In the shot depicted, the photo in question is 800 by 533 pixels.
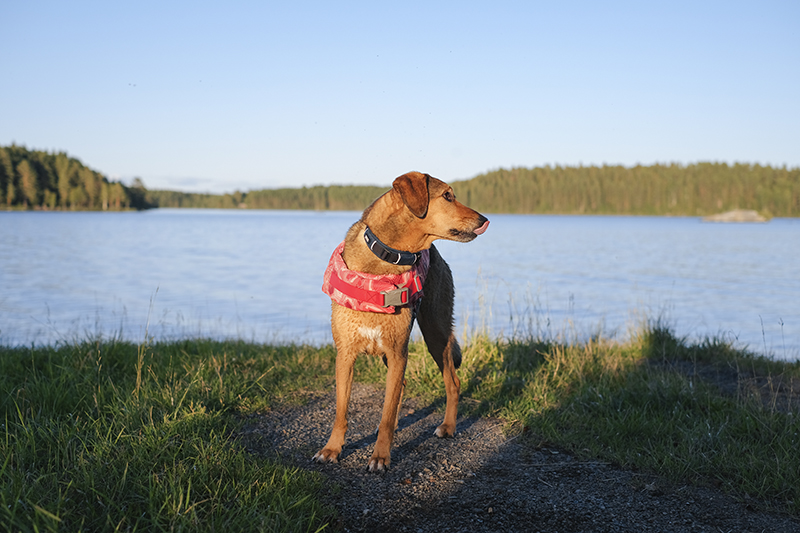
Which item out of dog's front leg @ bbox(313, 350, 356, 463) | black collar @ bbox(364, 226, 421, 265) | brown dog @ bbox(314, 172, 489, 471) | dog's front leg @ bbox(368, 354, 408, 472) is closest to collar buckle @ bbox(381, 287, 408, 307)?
brown dog @ bbox(314, 172, 489, 471)

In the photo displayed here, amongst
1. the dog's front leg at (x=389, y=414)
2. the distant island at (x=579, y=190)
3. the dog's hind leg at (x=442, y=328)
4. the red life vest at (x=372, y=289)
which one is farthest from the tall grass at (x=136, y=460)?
the distant island at (x=579, y=190)

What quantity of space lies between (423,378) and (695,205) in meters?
114

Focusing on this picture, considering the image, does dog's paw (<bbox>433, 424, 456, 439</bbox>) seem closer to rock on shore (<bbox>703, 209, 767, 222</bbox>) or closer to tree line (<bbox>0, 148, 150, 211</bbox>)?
tree line (<bbox>0, 148, 150, 211</bbox>)

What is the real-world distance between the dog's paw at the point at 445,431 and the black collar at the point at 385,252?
1586 mm

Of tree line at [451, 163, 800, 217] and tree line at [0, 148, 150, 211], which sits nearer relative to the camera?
tree line at [0, 148, 150, 211]

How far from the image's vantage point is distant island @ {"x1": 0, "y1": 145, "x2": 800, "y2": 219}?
297 feet

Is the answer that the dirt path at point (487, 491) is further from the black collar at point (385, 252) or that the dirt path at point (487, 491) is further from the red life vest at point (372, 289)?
the black collar at point (385, 252)

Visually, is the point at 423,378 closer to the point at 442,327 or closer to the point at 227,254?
the point at 442,327

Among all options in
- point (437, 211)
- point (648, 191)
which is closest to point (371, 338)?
point (437, 211)

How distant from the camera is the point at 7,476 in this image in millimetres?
2697

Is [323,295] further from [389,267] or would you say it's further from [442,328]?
[389,267]

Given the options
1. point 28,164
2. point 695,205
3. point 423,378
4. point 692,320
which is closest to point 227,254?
point 692,320

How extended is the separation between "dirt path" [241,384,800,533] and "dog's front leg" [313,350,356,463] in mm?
111

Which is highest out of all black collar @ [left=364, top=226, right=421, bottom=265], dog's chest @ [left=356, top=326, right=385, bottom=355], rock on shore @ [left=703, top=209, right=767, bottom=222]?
rock on shore @ [left=703, top=209, right=767, bottom=222]
